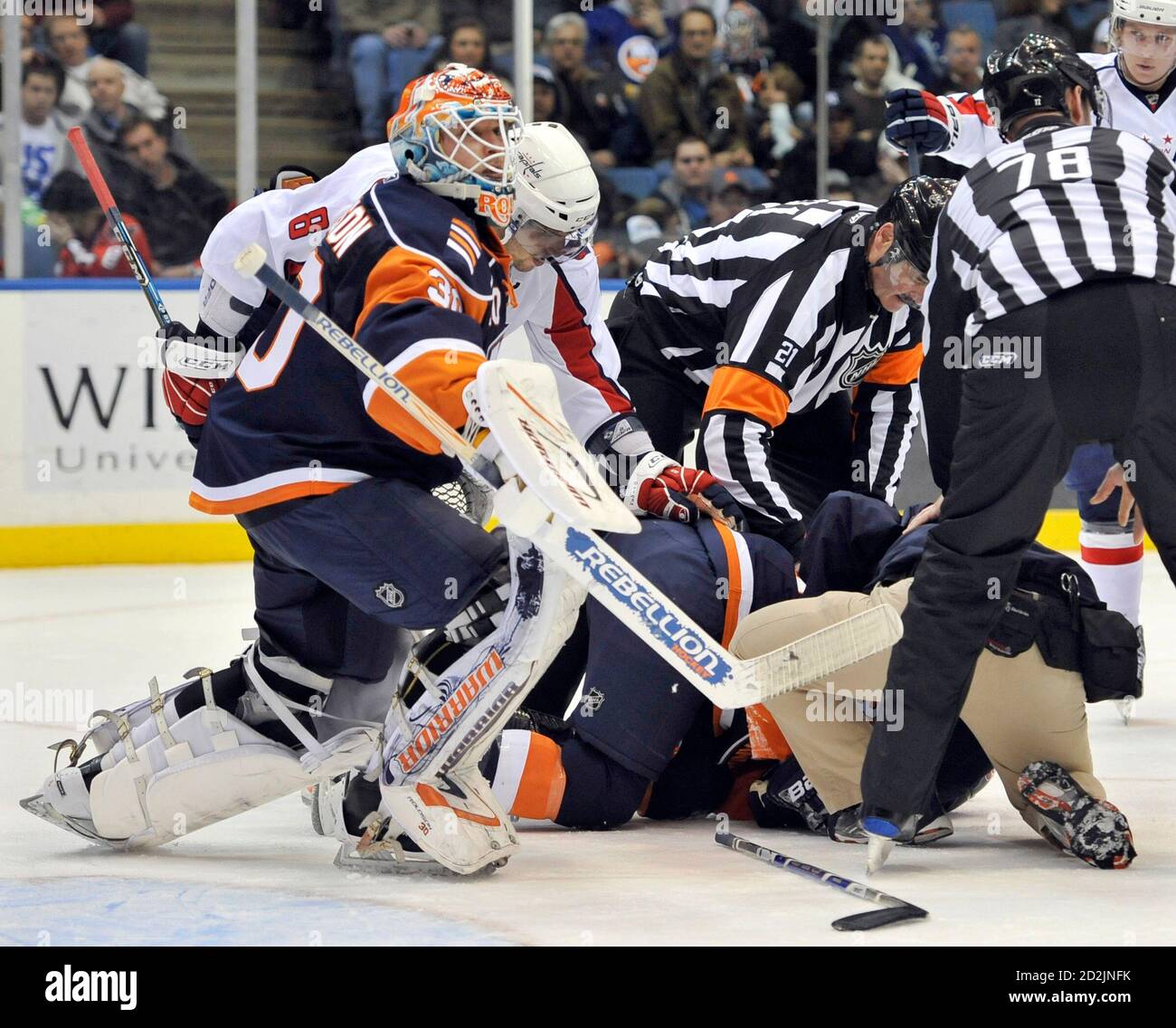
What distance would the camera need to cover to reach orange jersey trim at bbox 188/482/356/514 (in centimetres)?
261

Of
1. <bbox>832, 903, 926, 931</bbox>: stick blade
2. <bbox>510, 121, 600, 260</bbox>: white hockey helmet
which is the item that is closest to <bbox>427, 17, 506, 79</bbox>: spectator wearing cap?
<bbox>510, 121, 600, 260</bbox>: white hockey helmet

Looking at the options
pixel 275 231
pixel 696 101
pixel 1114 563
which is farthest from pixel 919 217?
pixel 696 101

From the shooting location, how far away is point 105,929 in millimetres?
2330

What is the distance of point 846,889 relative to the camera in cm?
250

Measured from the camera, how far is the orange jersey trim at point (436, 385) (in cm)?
236

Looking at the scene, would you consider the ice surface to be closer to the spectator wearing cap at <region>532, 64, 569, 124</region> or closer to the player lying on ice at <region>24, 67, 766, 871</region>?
the player lying on ice at <region>24, 67, 766, 871</region>

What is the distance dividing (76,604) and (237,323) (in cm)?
233

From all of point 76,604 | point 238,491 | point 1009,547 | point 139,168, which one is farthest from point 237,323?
point 139,168

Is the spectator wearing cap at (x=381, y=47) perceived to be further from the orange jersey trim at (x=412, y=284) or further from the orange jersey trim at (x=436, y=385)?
the orange jersey trim at (x=436, y=385)

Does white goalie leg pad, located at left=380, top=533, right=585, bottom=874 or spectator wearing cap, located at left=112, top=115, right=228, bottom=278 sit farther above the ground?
spectator wearing cap, located at left=112, top=115, right=228, bottom=278

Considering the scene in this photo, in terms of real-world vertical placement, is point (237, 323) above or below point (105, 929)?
above

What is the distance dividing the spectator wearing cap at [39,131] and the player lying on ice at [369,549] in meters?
3.45

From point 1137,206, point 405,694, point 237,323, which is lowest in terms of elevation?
point 405,694
